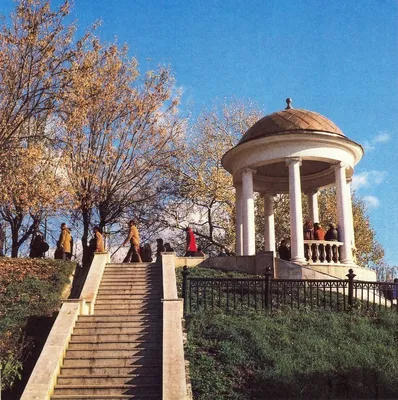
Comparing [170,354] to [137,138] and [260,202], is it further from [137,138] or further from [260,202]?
[260,202]

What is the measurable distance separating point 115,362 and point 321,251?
10858 millimetres

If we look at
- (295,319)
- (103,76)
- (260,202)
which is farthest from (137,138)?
(295,319)

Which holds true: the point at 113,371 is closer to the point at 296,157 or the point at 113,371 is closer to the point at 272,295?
the point at 272,295

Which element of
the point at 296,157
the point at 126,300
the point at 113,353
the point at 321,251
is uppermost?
the point at 296,157

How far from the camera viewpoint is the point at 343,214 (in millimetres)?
21156

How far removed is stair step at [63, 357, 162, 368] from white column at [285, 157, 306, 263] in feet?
30.3

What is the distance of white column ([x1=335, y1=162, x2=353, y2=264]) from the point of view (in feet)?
67.8

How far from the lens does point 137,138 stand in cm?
2786

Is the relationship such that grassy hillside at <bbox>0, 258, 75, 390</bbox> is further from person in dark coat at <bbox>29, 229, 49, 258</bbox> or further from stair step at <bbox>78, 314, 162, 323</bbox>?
person in dark coat at <bbox>29, 229, 49, 258</bbox>

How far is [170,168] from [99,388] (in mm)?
21763

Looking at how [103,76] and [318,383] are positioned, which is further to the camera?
[103,76]

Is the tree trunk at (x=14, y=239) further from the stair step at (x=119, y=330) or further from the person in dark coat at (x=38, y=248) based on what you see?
the stair step at (x=119, y=330)

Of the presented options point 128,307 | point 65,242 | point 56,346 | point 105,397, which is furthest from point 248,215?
point 105,397

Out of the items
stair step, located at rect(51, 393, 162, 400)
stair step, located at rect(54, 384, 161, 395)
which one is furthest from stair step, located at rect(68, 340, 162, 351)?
stair step, located at rect(51, 393, 162, 400)
